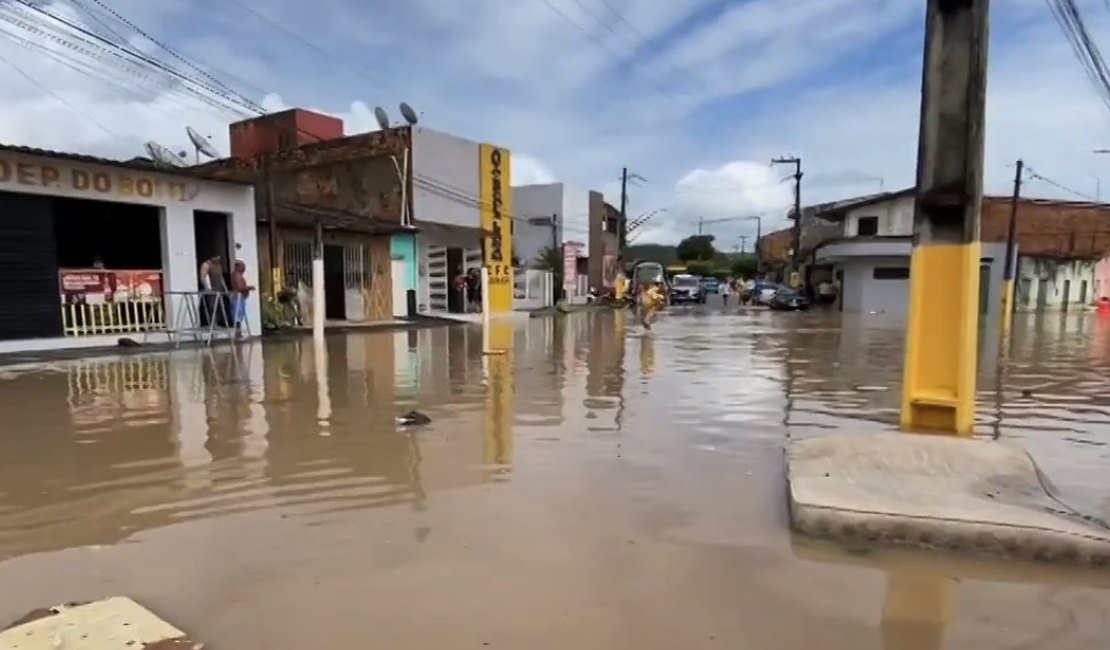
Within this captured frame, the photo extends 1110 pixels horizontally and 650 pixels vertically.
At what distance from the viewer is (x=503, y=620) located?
3.09m

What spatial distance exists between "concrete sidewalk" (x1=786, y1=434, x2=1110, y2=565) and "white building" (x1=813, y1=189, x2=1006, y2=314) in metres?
33.5

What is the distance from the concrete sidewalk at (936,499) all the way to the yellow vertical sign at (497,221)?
23.2 m

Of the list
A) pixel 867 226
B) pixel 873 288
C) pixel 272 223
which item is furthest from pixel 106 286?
pixel 867 226

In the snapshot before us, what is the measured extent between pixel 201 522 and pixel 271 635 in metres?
1.60

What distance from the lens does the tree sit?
9325cm

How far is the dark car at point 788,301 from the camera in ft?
122

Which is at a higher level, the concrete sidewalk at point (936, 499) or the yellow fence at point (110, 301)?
the yellow fence at point (110, 301)

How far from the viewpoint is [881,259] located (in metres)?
37.1

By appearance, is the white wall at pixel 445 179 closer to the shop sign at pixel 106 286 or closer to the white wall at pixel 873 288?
the shop sign at pixel 106 286

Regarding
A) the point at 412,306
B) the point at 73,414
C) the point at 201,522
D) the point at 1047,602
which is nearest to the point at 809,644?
the point at 1047,602

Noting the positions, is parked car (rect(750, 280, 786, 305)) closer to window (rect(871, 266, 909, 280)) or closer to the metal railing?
window (rect(871, 266, 909, 280))

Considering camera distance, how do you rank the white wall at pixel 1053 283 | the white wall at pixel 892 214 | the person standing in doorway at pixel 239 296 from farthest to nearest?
the white wall at pixel 892 214 < the white wall at pixel 1053 283 < the person standing in doorway at pixel 239 296

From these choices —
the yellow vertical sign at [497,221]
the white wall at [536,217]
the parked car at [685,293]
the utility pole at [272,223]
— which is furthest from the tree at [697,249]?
the utility pole at [272,223]

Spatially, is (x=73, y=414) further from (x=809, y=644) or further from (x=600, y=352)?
(x=600, y=352)
